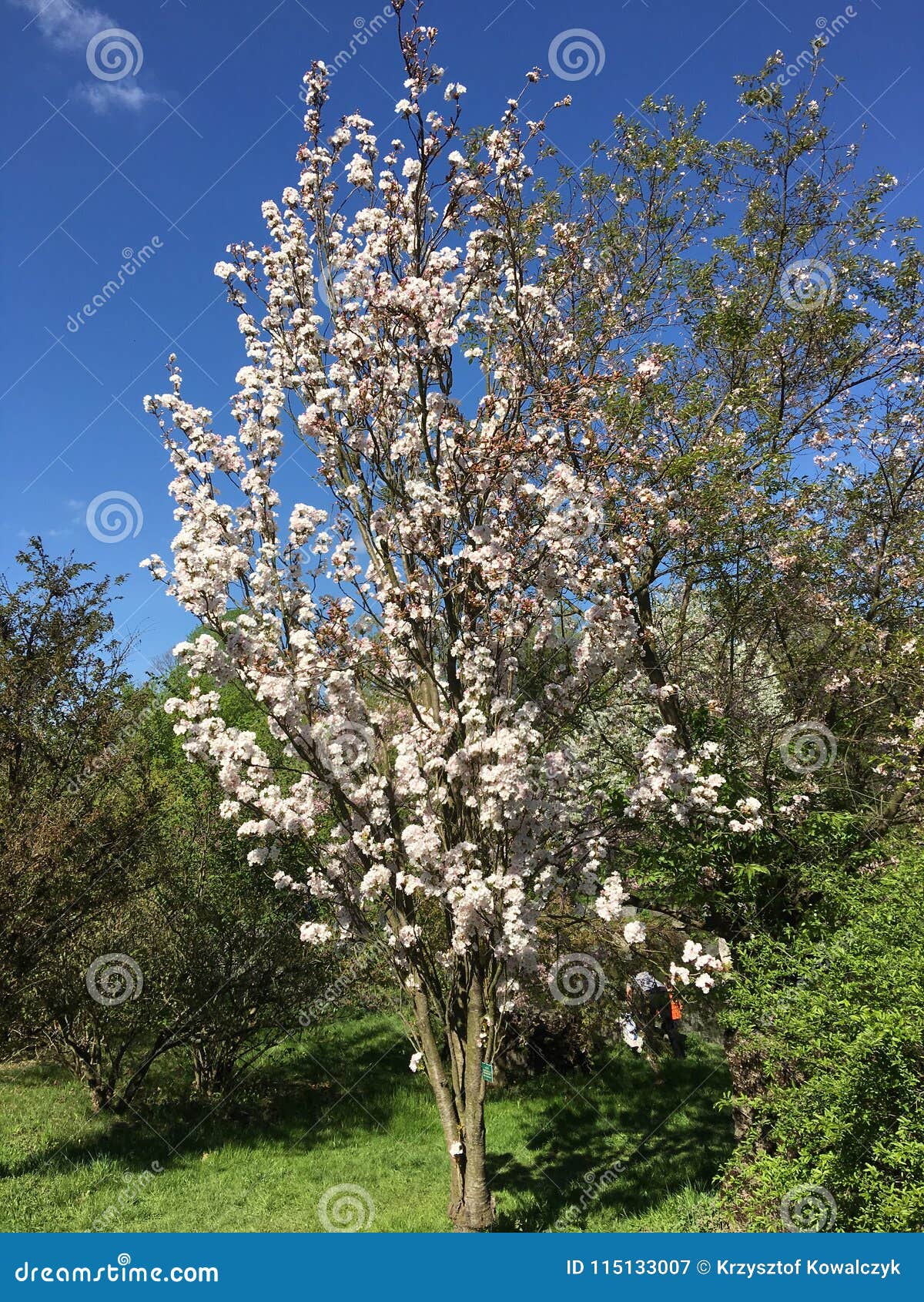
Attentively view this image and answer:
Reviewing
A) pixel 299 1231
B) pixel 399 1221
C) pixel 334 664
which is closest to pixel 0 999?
pixel 299 1231

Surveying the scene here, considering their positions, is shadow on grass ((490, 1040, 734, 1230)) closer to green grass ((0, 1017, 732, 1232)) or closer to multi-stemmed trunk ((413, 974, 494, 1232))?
green grass ((0, 1017, 732, 1232))

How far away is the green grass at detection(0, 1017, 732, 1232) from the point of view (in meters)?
7.45

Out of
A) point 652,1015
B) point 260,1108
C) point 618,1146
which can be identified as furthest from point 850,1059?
point 260,1108

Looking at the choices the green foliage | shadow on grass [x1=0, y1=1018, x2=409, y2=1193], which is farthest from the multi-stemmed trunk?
shadow on grass [x1=0, y1=1018, x2=409, y2=1193]

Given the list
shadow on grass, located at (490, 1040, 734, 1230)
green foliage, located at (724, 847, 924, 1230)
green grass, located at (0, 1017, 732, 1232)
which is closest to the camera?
green foliage, located at (724, 847, 924, 1230)

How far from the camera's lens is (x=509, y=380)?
266 inches

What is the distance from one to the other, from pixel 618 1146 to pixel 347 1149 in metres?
3.62

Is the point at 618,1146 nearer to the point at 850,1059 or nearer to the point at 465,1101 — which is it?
the point at 465,1101

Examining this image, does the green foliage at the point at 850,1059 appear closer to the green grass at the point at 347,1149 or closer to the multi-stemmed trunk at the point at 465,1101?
the multi-stemmed trunk at the point at 465,1101

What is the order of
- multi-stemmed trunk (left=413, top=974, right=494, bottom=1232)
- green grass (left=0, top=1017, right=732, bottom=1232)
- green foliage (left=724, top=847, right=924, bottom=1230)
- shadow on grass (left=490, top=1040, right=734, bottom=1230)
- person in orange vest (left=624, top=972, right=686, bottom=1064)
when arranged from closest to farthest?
green foliage (left=724, top=847, right=924, bottom=1230), multi-stemmed trunk (left=413, top=974, right=494, bottom=1232), green grass (left=0, top=1017, right=732, bottom=1232), shadow on grass (left=490, top=1040, right=734, bottom=1230), person in orange vest (left=624, top=972, right=686, bottom=1064)

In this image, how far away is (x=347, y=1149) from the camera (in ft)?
32.4

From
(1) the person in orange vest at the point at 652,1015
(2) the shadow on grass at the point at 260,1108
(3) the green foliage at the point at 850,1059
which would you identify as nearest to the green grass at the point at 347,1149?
(2) the shadow on grass at the point at 260,1108

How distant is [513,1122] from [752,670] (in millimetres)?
7438

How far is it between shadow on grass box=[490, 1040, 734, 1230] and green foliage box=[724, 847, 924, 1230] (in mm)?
2187
